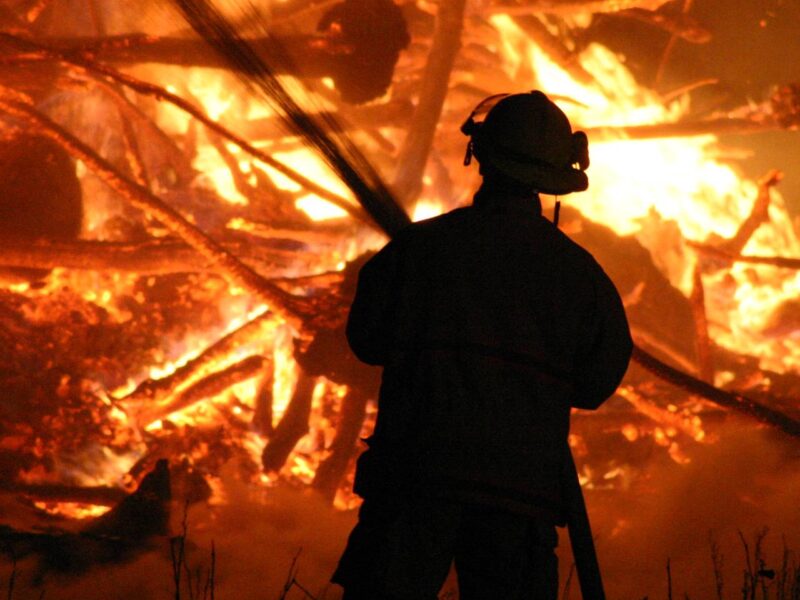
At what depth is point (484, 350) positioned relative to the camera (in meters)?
2.25

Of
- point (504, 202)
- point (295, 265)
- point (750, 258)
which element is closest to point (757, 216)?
point (750, 258)

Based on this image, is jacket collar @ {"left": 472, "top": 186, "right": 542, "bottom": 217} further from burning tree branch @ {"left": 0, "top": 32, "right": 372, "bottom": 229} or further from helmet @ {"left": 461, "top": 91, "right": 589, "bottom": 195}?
burning tree branch @ {"left": 0, "top": 32, "right": 372, "bottom": 229}

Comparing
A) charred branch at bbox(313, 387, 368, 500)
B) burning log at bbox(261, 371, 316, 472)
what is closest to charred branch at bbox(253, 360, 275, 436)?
burning log at bbox(261, 371, 316, 472)

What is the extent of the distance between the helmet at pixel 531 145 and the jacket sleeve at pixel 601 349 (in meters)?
0.34

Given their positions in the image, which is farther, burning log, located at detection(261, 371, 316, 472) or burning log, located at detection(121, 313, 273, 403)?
burning log, located at detection(261, 371, 316, 472)

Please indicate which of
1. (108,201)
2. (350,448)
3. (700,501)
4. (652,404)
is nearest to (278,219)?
(108,201)

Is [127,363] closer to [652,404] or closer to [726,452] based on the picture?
[652,404]

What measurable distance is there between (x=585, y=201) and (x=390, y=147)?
201 centimetres

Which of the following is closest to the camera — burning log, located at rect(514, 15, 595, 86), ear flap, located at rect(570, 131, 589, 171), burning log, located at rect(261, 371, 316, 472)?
ear flap, located at rect(570, 131, 589, 171)

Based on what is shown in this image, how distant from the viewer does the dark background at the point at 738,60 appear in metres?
8.63

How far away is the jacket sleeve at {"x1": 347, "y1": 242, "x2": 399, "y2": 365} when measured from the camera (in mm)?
2408

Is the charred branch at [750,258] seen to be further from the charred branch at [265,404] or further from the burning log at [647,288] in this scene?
the charred branch at [265,404]

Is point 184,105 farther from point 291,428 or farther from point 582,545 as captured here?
point 582,545

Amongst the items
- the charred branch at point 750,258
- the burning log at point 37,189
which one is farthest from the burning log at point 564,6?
the burning log at point 37,189
